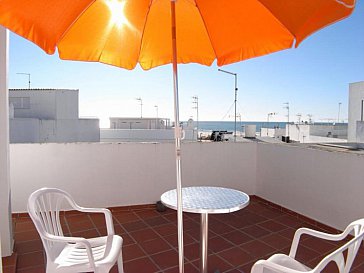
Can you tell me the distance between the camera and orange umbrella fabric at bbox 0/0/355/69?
54.9 inches

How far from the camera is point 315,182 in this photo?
3.41 meters

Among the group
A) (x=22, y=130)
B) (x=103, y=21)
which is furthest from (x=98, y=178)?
(x=22, y=130)

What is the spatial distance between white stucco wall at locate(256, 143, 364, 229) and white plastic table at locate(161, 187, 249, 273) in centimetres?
165

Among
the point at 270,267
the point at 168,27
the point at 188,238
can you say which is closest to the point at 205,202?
the point at 270,267

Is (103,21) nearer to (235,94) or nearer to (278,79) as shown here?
(235,94)

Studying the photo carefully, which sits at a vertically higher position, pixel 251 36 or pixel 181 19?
pixel 181 19

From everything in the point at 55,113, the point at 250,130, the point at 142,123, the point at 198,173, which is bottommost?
the point at 198,173

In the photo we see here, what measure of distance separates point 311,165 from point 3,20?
346 cm

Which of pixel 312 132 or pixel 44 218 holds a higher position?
pixel 312 132

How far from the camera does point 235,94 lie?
29.1 ft

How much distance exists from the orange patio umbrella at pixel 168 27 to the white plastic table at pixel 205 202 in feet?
0.88

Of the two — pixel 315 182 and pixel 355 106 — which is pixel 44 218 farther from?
pixel 355 106

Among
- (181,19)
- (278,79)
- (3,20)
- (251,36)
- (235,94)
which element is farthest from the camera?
(278,79)

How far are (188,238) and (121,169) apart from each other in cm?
147
